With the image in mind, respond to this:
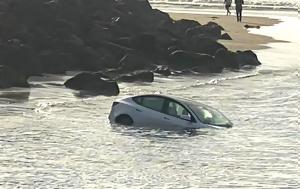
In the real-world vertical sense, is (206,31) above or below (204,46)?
below

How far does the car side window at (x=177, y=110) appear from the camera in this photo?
1093 inches

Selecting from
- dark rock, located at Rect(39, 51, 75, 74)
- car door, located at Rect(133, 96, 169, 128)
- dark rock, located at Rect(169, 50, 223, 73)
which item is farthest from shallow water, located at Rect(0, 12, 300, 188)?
dark rock, located at Rect(169, 50, 223, 73)

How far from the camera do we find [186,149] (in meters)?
25.0

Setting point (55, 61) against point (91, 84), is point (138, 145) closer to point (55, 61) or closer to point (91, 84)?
point (91, 84)

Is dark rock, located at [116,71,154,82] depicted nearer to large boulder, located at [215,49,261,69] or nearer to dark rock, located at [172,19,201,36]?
large boulder, located at [215,49,261,69]

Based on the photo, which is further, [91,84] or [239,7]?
[239,7]

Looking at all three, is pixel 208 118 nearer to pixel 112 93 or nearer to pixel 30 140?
pixel 30 140

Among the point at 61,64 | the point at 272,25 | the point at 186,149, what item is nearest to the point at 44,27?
the point at 61,64

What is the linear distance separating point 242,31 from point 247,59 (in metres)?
18.0

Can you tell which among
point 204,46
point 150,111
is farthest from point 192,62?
point 150,111

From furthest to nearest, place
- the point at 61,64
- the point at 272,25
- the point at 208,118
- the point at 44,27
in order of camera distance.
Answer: the point at 272,25 < the point at 44,27 < the point at 61,64 < the point at 208,118

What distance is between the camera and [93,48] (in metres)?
46.3

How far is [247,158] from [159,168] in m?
3.06

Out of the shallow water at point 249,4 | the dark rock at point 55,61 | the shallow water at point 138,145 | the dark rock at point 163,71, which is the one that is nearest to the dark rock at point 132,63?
the dark rock at point 163,71
